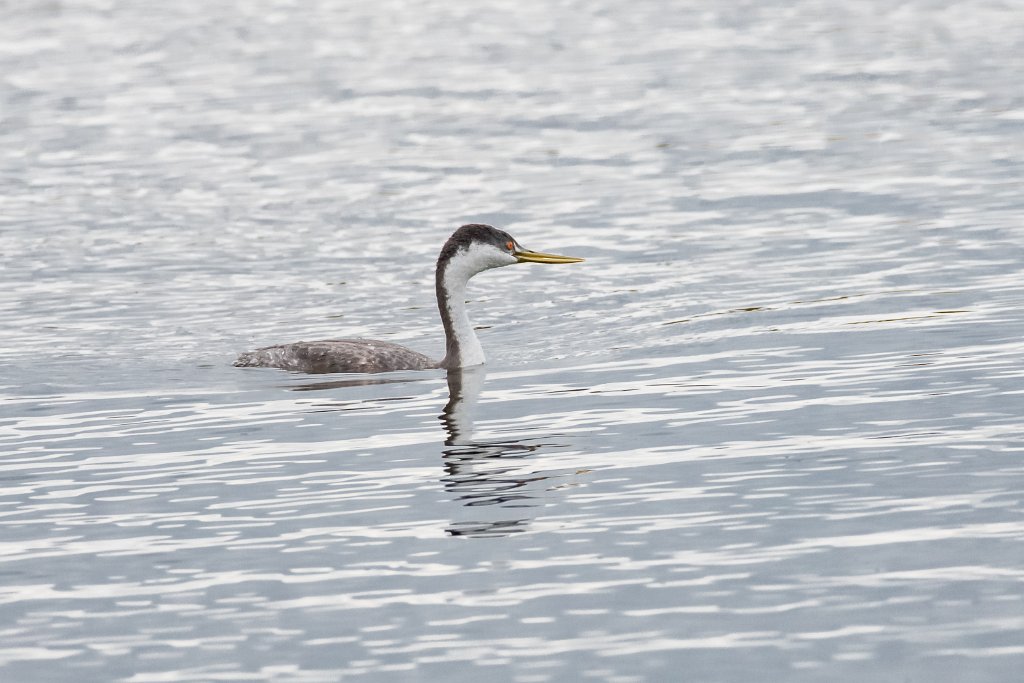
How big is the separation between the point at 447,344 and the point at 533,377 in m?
1.18

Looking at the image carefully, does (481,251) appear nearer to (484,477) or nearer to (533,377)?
(533,377)

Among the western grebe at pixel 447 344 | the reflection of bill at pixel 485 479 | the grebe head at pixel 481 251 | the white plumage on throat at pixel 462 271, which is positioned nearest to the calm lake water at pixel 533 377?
the reflection of bill at pixel 485 479

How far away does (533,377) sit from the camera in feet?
54.4

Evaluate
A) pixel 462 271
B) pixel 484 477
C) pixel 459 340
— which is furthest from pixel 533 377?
pixel 484 477

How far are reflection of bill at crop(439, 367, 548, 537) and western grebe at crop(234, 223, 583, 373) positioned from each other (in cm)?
203

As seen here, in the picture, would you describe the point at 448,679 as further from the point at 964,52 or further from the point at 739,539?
the point at 964,52

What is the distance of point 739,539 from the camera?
10.8 meters

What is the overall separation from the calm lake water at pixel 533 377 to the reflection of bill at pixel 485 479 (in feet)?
0.16

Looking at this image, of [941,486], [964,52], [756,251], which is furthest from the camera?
[964,52]

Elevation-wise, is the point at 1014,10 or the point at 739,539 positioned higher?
the point at 1014,10

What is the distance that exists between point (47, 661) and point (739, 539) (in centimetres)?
388

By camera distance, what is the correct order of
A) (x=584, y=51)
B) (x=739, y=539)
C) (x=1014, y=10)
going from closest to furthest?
(x=739, y=539) < (x=584, y=51) < (x=1014, y=10)

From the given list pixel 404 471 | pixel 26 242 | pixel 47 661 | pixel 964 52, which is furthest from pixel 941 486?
pixel 964 52

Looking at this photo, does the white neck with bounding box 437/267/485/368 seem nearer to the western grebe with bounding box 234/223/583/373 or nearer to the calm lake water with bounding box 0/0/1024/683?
the western grebe with bounding box 234/223/583/373
